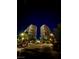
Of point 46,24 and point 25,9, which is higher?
point 25,9

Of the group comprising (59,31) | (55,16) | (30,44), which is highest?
(55,16)

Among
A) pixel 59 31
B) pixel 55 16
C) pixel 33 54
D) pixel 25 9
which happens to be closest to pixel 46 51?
pixel 33 54

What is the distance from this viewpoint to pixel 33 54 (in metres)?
1.42
